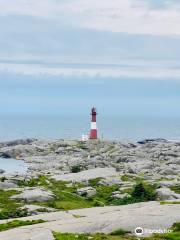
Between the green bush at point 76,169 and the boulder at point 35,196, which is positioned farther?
the green bush at point 76,169

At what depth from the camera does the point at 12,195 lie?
6975cm

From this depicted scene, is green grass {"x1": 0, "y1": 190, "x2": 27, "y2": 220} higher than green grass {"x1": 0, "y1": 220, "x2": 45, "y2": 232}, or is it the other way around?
green grass {"x1": 0, "y1": 220, "x2": 45, "y2": 232}

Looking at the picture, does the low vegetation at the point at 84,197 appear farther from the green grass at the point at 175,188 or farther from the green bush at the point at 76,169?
the green bush at the point at 76,169

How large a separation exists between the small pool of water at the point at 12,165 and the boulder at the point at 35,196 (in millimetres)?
46053

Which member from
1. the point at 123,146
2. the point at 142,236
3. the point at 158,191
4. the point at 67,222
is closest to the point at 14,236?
the point at 67,222

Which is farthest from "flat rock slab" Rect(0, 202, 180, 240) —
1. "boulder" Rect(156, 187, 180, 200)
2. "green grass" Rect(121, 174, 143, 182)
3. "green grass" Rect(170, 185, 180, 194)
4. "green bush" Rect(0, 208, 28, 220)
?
"green grass" Rect(121, 174, 143, 182)

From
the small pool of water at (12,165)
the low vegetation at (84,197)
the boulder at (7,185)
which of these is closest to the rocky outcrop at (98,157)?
the small pool of water at (12,165)

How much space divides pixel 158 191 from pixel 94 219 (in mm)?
28295

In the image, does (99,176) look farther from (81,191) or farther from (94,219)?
(94,219)

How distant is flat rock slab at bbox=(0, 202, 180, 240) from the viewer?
122ft

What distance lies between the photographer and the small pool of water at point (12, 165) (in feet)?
389

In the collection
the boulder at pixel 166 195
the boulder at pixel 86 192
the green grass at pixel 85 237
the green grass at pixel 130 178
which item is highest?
the green grass at pixel 85 237

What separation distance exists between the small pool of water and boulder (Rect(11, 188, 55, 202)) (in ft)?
151

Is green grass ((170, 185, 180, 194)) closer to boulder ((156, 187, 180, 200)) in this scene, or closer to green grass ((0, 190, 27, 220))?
boulder ((156, 187, 180, 200))
